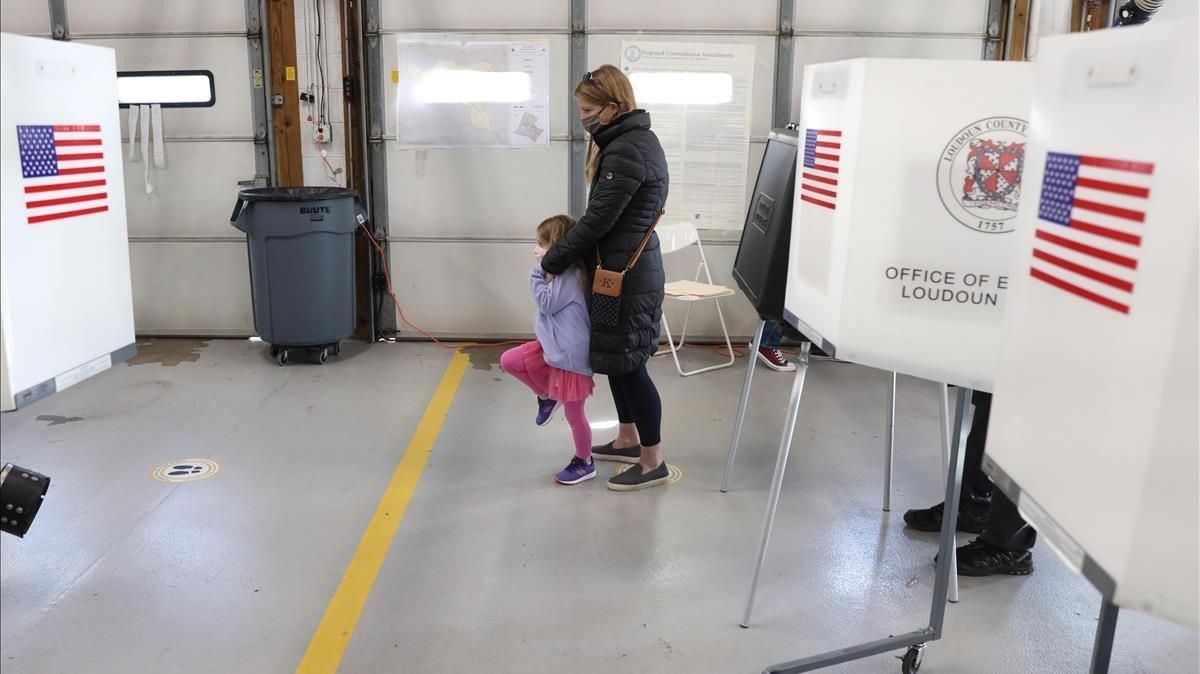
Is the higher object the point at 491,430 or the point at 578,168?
the point at 578,168

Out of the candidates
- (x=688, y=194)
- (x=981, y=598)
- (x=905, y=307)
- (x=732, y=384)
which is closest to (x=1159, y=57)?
(x=905, y=307)

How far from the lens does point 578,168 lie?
20.6 feet

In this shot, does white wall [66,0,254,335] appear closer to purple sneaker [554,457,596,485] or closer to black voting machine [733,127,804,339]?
Result: purple sneaker [554,457,596,485]

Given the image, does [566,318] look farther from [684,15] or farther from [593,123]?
[684,15]

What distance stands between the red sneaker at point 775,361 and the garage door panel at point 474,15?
8.12 feet

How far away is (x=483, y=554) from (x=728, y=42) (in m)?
4.04

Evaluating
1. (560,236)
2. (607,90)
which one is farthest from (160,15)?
(607,90)

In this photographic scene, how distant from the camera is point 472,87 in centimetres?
614

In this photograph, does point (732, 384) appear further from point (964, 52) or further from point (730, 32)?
point (964, 52)

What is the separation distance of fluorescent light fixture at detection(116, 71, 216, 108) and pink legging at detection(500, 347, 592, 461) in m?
3.64

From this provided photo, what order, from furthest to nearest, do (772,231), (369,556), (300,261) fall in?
(300,261) < (369,556) < (772,231)

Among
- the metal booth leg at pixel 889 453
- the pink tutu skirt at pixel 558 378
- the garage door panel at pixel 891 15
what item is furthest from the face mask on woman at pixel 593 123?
the garage door panel at pixel 891 15

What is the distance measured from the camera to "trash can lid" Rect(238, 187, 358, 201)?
5461mm

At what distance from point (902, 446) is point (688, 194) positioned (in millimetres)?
2440
